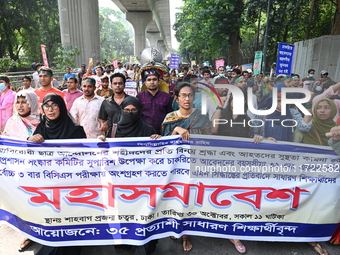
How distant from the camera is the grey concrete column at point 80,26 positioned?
19250mm

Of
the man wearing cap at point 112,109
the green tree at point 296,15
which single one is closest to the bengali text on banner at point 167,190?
the man wearing cap at point 112,109

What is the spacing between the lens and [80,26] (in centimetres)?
2012

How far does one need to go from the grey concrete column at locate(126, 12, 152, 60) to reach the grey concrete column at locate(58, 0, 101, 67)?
20677 millimetres

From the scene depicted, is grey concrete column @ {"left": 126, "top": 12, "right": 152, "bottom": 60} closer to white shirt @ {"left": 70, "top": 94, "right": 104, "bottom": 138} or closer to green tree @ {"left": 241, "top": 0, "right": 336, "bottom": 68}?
green tree @ {"left": 241, "top": 0, "right": 336, "bottom": 68}

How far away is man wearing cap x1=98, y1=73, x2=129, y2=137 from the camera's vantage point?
368 centimetres

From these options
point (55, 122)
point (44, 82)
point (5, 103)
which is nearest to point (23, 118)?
point (55, 122)

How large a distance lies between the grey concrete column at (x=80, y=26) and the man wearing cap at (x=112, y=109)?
17.2 metres

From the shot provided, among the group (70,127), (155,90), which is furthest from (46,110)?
(155,90)

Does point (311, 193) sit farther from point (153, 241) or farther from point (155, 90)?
point (155, 90)

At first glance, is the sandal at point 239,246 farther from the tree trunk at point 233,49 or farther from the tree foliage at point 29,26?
the tree foliage at point 29,26

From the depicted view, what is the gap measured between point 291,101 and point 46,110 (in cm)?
248

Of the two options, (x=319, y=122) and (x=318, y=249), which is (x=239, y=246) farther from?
(x=319, y=122)

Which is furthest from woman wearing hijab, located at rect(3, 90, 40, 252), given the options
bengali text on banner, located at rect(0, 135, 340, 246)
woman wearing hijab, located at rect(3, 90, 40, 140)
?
bengali text on banner, located at rect(0, 135, 340, 246)

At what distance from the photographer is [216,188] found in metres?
2.59
